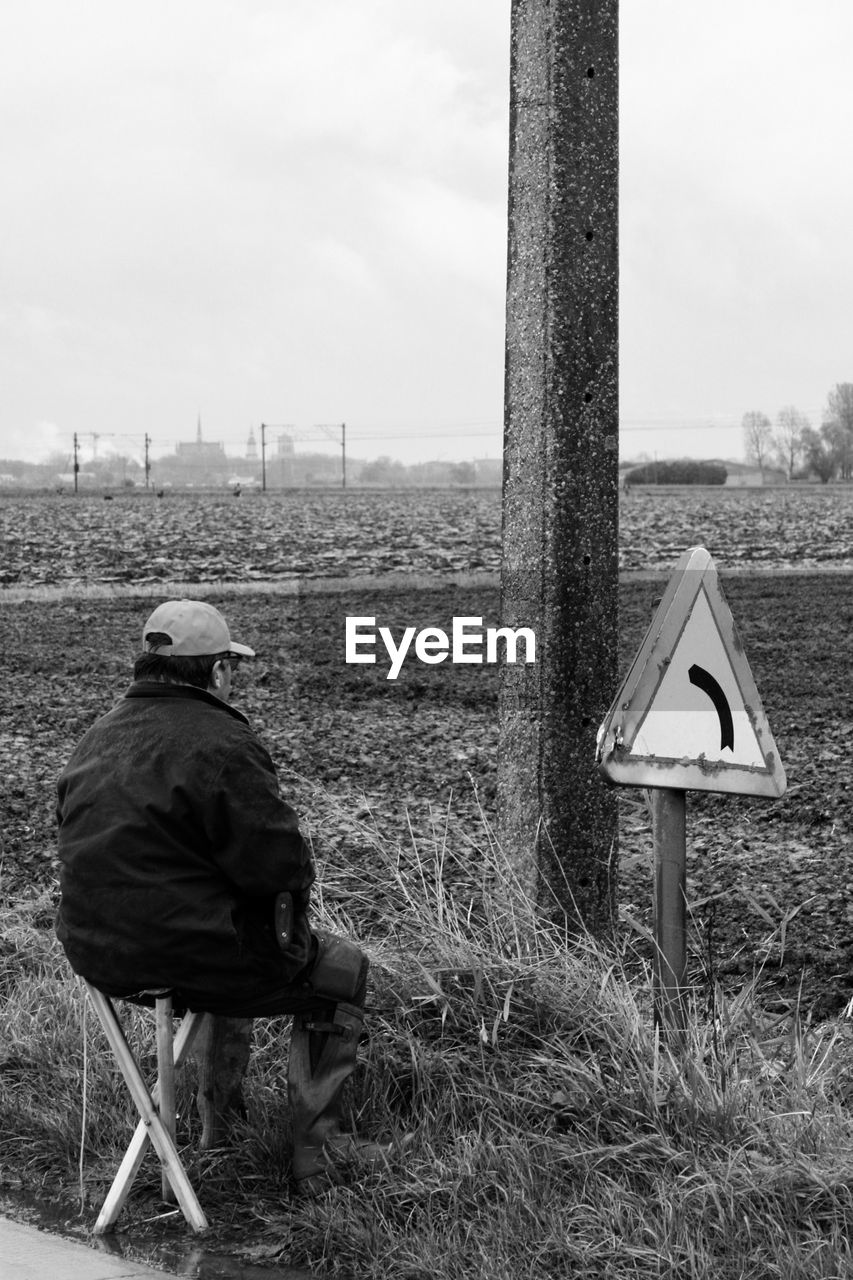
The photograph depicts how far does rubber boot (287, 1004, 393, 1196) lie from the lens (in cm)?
418

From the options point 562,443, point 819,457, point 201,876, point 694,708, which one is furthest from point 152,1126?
point 819,457

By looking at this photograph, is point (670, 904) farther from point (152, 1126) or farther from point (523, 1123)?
point (152, 1126)

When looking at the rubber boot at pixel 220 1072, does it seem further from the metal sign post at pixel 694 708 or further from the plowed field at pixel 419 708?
the metal sign post at pixel 694 708

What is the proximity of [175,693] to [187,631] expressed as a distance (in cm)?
17

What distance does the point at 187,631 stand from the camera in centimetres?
425

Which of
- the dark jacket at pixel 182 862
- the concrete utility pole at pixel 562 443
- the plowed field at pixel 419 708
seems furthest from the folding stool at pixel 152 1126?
the concrete utility pole at pixel 562 443

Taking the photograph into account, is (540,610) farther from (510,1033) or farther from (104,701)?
(104,701)

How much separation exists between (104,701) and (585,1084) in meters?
9.10

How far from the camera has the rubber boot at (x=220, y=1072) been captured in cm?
449

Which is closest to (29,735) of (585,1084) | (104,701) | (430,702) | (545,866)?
(104,701)

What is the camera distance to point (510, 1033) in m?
4.49

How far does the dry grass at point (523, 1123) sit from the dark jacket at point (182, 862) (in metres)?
0.58

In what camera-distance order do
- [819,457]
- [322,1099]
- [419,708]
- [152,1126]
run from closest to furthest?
[152,1126], [322,1099], [419,708], [819,457]
